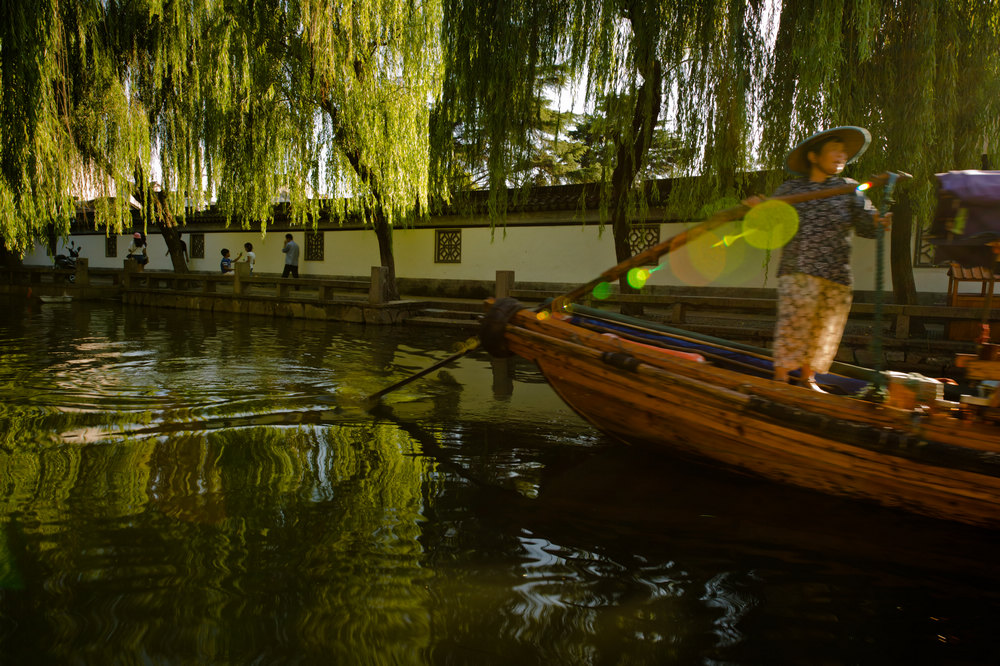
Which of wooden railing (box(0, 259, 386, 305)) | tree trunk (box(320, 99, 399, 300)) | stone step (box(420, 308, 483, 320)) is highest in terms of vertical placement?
tree trunk (box(320, 99, 399, 300))

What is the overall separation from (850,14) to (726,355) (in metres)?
3.84

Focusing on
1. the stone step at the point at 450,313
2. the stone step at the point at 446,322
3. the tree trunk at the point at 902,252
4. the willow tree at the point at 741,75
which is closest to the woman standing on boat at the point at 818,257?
the willow tree at the point at 741,75

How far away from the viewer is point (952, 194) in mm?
2955

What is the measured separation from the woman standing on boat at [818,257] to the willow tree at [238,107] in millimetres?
8978

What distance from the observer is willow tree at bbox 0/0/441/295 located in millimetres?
11023

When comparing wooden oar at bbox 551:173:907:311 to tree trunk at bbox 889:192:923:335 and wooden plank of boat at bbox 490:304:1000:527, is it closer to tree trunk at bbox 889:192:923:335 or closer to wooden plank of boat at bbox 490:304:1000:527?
wooden plank of boat at bbox 490:304:1000:527

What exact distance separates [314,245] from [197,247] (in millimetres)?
5350

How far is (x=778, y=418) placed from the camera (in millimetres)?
3111

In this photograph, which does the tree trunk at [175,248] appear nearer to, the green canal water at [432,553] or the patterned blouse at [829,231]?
the green canal water at [432,553]

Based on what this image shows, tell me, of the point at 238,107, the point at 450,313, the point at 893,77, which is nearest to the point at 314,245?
the point at 238,107

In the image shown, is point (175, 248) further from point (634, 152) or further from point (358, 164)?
point (634, 152)

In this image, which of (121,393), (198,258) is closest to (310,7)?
(121,393)

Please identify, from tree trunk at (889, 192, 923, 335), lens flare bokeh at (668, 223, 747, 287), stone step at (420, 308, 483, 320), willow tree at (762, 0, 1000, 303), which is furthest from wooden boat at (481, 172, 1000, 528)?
lens flare bokeh at (668, 223, 747, 287)

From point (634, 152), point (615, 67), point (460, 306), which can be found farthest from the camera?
point (460, 306)
